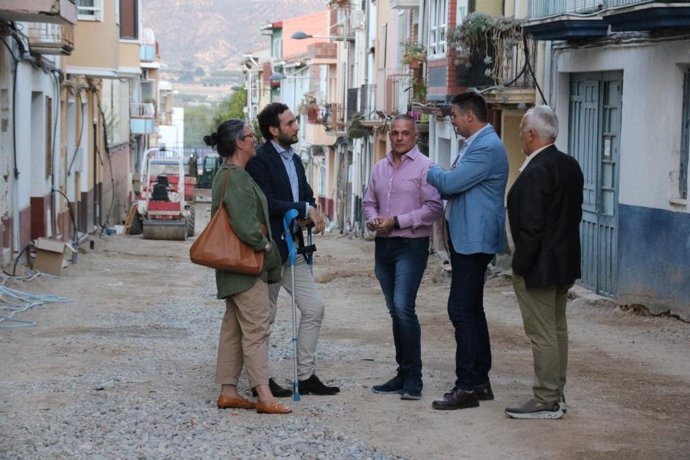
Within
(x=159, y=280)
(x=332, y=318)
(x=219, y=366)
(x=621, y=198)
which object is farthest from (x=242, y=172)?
(x=159, y=280)

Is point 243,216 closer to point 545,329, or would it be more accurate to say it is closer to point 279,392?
point 279,392

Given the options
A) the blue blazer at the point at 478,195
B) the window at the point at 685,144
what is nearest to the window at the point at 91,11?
the window at the point at 685,144

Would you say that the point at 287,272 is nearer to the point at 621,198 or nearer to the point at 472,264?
the point at 472,264

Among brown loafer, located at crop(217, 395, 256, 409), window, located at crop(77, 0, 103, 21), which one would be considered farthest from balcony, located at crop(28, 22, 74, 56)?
brown loafer, located at crop(217, 395, 256, 409)

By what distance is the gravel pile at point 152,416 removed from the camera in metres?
7.33

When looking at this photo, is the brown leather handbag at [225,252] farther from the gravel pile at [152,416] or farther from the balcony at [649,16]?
the balcony at [649,16]

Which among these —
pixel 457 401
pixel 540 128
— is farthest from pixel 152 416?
pixel 540 128

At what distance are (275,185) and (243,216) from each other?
1.83 ft

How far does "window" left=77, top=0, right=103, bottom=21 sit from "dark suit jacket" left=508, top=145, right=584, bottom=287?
66.1 feet

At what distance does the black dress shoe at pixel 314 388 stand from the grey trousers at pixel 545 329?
62.6 inches

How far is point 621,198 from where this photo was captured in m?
15.1

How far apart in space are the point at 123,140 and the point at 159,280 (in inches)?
1162

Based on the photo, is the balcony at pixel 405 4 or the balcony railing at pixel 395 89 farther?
the balcony railing at pixel 395 89

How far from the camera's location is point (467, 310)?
8.30 metres
